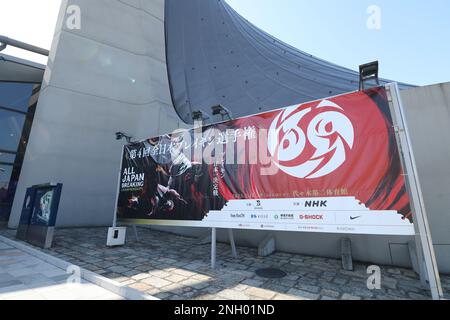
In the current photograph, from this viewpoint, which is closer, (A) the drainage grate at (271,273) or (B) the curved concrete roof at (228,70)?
(A) the drainage grate at (271,273)

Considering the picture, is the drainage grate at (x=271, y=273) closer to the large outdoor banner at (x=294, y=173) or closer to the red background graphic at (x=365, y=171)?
the large outdoor banner at (x=294, y=173)

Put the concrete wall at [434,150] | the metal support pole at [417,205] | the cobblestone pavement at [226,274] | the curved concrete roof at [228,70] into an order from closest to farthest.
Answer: the metal support pole at [417,205], the cobblestone pavement at [226,274], the concrete wall at [434,150], the curved concrete roof at [228,70]

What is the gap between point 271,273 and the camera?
4.29 metres

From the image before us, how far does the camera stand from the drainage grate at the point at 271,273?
13.5 feet

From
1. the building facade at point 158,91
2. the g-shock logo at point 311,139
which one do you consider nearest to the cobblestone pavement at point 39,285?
the g-shock logo at point 311,139

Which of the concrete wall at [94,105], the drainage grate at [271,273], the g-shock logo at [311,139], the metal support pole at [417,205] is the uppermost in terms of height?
the concrete wall at [94,105]

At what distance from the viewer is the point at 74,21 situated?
10.5 meters

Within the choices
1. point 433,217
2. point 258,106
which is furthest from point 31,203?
point 258,106

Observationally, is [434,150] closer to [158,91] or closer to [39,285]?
[39,285]

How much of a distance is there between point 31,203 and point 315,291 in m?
8.22

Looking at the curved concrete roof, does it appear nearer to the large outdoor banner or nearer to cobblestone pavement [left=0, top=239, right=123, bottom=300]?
the large outdoor banner

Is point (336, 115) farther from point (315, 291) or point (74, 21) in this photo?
point (74, 21)

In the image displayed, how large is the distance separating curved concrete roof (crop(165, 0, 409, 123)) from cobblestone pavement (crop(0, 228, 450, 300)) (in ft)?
27.7

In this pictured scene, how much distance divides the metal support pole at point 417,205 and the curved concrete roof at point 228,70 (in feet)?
33.9
